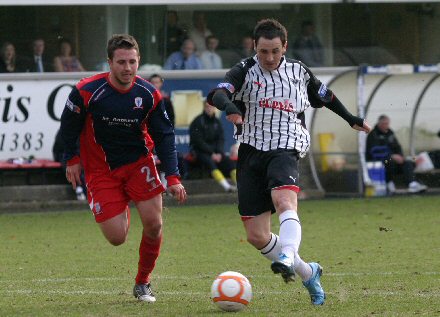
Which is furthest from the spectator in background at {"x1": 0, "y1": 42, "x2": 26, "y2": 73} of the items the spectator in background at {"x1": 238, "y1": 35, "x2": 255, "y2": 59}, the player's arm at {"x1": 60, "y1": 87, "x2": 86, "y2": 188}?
the player's arm at {"x1": 60, "y1": 87, "x2": 86, "y2": 188}

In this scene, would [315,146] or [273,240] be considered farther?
[315,146]

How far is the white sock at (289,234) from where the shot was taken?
8.00m

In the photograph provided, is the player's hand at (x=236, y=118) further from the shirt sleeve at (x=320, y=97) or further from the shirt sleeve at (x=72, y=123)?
the shirt sleeve at (x=72, y=123)

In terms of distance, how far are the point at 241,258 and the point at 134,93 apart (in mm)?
3756

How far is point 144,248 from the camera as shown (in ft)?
29.7

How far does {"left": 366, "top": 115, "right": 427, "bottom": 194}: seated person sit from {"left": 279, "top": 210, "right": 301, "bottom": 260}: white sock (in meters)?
12.1

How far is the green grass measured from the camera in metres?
8.61

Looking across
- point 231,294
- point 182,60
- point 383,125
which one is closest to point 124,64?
point 231,294

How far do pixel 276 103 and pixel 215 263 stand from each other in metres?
3.46

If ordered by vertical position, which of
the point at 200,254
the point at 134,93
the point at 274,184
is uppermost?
the point at 134,93

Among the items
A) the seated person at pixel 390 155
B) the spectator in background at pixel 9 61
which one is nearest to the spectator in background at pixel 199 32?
the spectator in background at pixel 9 61

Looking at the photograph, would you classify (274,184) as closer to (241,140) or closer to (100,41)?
(241,140)

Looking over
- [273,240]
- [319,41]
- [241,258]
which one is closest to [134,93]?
[273,240]

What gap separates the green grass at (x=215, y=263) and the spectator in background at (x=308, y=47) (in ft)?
10.8
